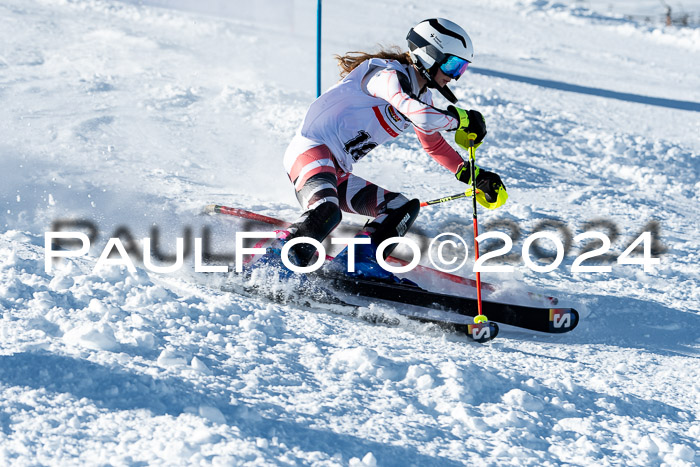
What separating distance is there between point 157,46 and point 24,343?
30.3 ft

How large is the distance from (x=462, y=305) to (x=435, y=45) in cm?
155

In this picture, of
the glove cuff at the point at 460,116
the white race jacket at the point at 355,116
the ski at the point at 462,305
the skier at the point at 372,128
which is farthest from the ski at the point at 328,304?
the glove cuff at the point at 460,116

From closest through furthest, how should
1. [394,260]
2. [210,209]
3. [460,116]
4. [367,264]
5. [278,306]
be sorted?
[278,306]
[460,116]
[367,264]
[394,260]
[210,209]

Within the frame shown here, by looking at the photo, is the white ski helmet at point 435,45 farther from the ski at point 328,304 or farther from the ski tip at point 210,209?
the ski tip at point 210,209

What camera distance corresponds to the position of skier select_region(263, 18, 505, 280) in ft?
13.8

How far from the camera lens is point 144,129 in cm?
785

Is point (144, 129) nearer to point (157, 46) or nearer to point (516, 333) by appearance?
point (157, 46)

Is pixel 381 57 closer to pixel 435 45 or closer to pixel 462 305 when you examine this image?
pixel 435 45

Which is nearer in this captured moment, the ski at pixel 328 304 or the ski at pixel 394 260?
the ski at pixel 328 304

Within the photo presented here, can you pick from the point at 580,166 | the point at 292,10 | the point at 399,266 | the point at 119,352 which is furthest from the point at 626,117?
the point at 119,352

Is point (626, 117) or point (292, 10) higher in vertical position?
point (292, 10)

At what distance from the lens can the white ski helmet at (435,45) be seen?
13.9 ft

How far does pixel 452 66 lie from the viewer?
14.1 ft

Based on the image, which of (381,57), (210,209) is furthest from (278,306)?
(210,209)
